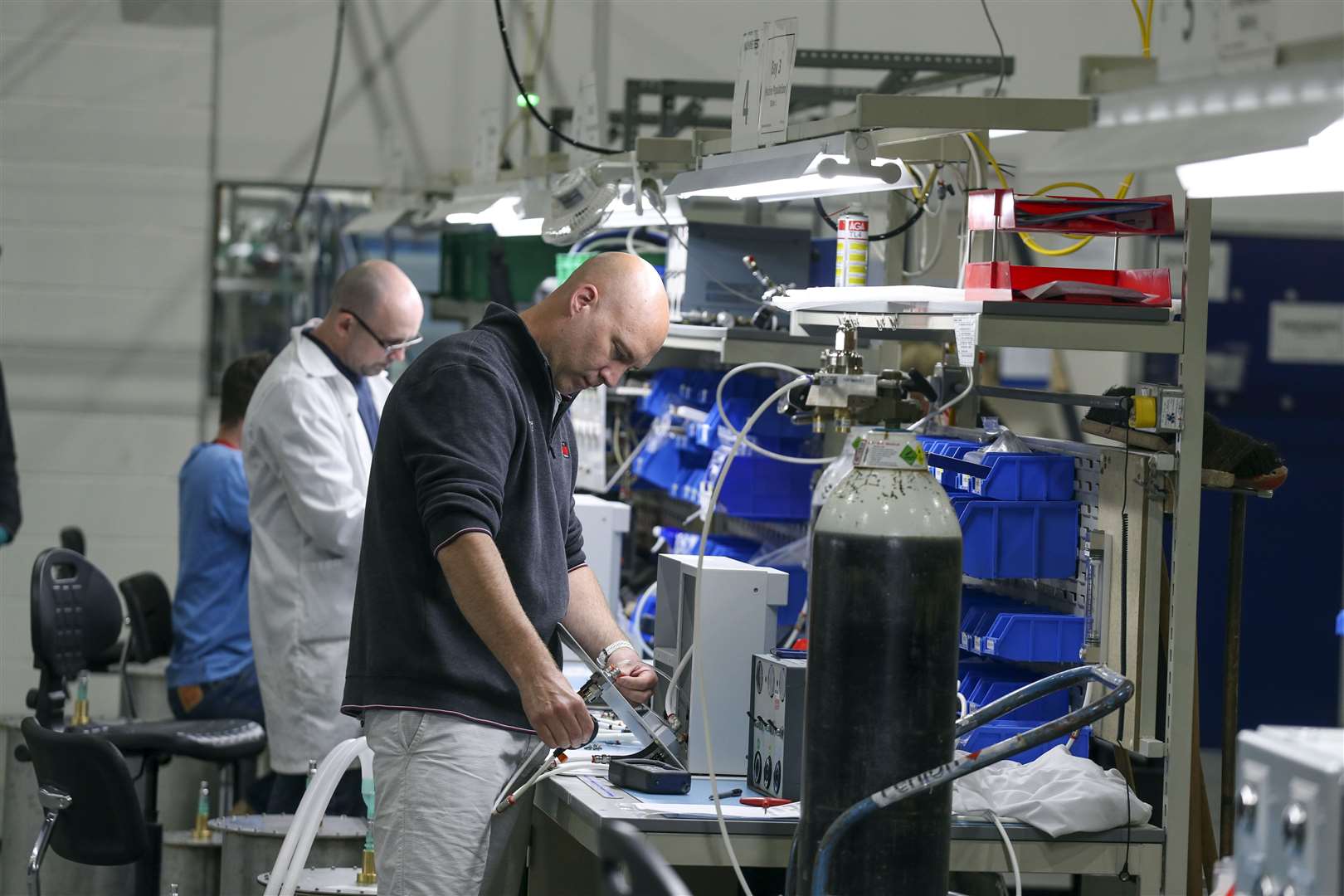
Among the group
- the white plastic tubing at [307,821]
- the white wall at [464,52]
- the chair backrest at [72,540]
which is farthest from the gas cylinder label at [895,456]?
the white wall at [464,52]

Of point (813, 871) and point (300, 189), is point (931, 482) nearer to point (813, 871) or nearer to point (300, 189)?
point (813, 871)

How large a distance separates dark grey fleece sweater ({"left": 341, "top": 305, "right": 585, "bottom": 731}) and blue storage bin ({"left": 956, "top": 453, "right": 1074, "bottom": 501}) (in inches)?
30.0

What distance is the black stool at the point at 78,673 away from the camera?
13.9 ft

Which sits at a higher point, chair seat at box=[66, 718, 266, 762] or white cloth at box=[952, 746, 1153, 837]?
white cloth at box=[952, 746, 1153, 837]

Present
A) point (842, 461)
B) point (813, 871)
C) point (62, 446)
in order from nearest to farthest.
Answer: point (813, 871)
point (842, 461)
point (62, 446)

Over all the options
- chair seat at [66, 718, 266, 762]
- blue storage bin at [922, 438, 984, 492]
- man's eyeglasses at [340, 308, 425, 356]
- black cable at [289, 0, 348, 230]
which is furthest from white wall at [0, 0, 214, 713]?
blue storage bin at [922, 438, 984, 492]

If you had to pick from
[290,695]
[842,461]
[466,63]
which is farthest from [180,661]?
[466,63]

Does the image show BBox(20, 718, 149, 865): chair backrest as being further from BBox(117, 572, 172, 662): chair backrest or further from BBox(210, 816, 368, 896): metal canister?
BBox(117, 572, 172, 662): chair backrest

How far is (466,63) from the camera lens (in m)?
7.10

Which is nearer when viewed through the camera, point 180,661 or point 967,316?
point 967,316

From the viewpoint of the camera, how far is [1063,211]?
277 cm

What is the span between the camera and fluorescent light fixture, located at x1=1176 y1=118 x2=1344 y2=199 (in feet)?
5.72

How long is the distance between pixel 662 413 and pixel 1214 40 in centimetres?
303

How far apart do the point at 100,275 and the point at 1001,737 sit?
5.01m
